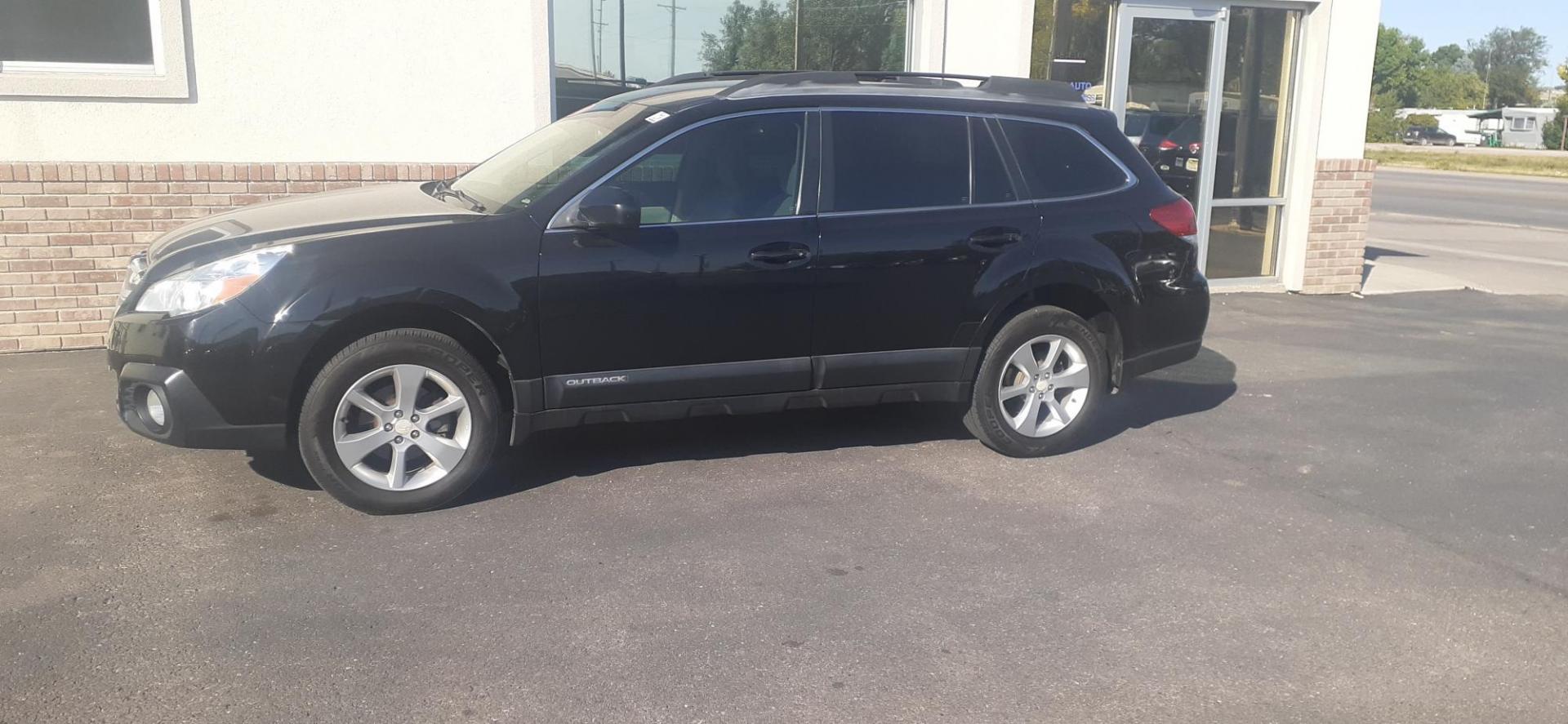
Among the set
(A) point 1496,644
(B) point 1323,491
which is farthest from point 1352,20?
(A) point 1496,644

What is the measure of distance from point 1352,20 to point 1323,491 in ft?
22.6

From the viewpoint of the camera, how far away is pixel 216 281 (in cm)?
495

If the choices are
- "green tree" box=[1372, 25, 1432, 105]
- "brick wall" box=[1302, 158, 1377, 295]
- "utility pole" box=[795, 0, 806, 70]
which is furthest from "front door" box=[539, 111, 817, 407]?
"green tree" box=[1372, 25, 1432, 105]

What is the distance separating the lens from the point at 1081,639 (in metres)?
4.18

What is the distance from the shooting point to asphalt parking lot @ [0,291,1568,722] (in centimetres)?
377

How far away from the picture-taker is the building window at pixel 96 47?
802 cm

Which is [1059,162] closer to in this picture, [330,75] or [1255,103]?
[330,75]

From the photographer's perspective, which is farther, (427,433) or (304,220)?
(304,220)

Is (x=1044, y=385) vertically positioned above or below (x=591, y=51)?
below

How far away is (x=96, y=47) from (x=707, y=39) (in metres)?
4.21

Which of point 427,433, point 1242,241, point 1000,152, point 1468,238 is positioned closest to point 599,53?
point 1000,152

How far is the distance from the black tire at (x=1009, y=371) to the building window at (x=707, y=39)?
172 inches

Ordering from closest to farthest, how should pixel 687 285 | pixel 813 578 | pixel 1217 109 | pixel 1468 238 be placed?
pixel 813 578 < pixel 687 285 < pixel 1217 109 < pixel 1468 238

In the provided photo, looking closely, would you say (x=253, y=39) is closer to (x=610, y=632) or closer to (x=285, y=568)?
(x=285, y=568)
